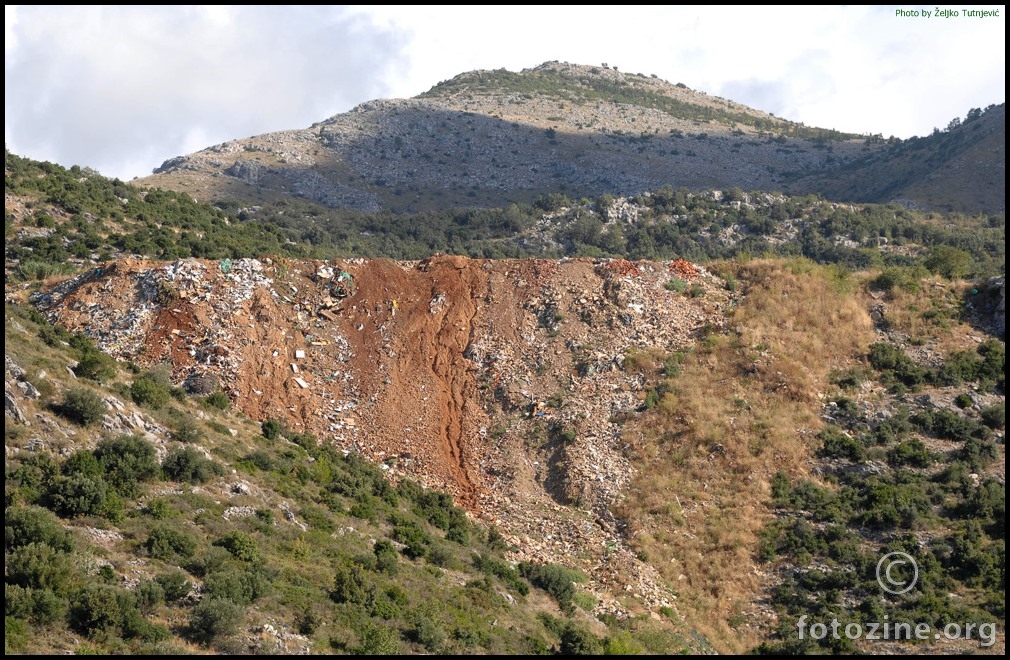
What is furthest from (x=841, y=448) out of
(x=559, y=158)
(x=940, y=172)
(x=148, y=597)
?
(x=559, y=158)

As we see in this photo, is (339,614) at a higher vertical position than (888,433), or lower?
lower

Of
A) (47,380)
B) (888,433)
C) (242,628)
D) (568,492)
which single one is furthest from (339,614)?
(888,433)

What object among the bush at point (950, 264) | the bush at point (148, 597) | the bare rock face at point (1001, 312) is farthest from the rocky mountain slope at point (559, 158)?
the bush at point (148, 597)

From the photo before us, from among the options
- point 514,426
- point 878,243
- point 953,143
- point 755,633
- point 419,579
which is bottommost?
point 755,633

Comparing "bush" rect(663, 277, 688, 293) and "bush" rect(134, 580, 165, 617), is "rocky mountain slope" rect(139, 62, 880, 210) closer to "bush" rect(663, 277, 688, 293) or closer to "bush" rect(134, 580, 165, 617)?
"bush" rect(663, 277, 688, 293)

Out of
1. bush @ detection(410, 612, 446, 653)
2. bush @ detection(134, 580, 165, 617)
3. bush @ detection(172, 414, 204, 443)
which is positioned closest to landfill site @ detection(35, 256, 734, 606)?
bush @ detection(172, 414, 204, 443)

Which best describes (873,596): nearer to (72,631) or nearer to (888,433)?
(888,433)
